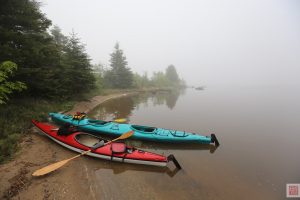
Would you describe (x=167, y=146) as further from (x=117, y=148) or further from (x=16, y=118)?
(x=16, y=118)

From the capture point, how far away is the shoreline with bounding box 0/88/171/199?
4711mm

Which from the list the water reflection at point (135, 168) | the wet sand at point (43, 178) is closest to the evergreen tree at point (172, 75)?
the water reflection at point (135, 168)

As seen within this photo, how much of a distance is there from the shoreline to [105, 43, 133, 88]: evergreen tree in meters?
29.4

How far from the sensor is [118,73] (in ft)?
117

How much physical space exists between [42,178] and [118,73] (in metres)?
31.7

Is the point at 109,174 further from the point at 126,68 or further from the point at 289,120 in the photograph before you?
the point at 126,68

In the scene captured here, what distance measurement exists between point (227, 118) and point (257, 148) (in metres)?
6.80

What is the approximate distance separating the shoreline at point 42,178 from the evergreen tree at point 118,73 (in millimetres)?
29419

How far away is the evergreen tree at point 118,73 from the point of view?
35750 mm

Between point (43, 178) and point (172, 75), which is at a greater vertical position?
point (172, 75)

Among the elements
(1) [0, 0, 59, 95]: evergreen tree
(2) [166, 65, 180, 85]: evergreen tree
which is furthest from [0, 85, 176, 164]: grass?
(2) [166, 65, 180, 85]: evergreen tree

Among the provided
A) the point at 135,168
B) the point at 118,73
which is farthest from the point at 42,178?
the point at 118,73

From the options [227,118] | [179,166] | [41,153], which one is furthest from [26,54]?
[227,118]

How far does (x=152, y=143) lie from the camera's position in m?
9.00
